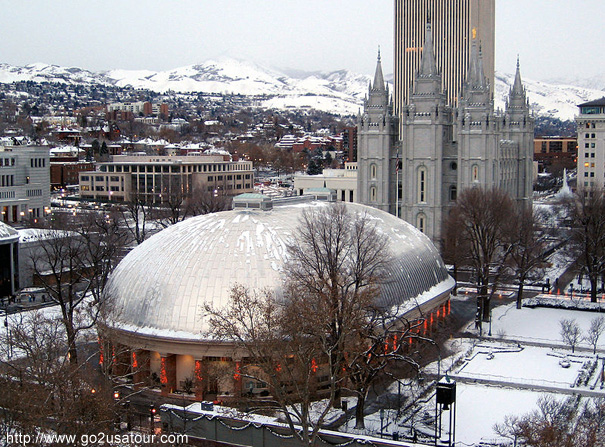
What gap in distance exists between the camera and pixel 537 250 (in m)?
78.1

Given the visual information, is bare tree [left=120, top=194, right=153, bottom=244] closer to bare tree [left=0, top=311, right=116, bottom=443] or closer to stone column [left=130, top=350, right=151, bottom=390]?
stone column [left=130, top=350, right=151, bottom=390]

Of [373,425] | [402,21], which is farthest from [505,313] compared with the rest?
[402,21]

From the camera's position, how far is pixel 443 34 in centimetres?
18538

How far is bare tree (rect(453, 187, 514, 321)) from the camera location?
6316 cm

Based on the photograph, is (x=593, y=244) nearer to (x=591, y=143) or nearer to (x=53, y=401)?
(x=53, y=401)

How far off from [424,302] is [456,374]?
8153 mm

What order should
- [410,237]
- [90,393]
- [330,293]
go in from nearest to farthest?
[90,393], [330,293], [410,237]

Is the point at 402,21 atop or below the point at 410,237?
atop

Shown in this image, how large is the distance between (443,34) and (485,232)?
415 feet

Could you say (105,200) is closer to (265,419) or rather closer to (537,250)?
(537,250)

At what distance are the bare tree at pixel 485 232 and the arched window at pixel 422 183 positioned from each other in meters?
15.4

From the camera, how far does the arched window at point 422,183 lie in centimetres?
9781

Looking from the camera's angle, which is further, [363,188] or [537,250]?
[363,188]

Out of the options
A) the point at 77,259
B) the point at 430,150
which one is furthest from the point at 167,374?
the point at 430,150
